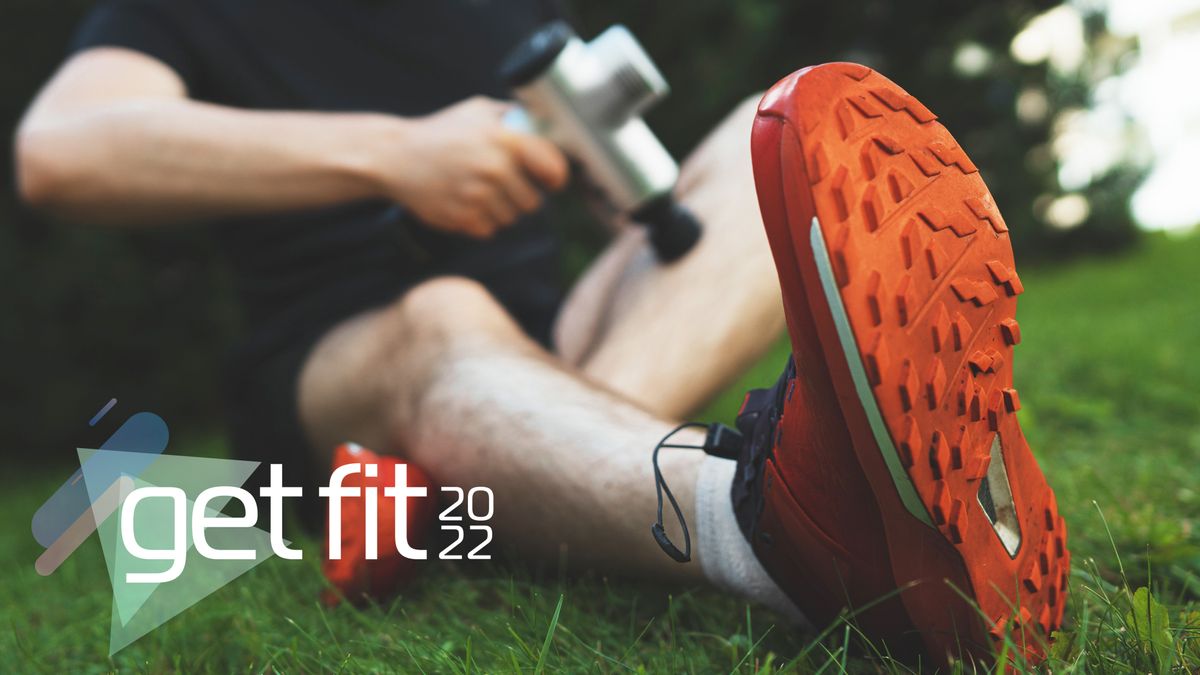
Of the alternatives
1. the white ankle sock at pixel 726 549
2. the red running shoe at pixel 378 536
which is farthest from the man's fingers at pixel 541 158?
the white ankle sock at pixel 726 549

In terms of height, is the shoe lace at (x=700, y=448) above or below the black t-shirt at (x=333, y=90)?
below

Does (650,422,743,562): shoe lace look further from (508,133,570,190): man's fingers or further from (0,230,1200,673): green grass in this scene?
(508,133,570,190): man's fingers

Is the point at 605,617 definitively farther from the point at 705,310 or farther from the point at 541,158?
the point at 541,158

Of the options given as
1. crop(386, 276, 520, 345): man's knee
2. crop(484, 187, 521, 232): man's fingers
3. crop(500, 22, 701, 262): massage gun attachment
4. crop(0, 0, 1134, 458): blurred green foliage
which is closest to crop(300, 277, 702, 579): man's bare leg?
crop(386, 276, 520, 345): man's knee

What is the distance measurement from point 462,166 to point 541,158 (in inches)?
4.8

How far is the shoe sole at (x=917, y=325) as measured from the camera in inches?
25.5

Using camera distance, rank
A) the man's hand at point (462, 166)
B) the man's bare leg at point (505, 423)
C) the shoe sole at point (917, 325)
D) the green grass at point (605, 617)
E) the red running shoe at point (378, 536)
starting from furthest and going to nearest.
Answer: the man's hand at point (462, 166) → the red running shoe at point (378, 536) → the man's bare leg at point (505, 423) → the green grass at point (605, 617) → the shoe sole at point (917, 325)

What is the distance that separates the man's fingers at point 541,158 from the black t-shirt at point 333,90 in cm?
19

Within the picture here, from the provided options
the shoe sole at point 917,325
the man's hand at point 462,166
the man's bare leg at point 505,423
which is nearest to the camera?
the shoe sole at point 917,325

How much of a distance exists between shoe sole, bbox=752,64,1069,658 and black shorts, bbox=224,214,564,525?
758 mm

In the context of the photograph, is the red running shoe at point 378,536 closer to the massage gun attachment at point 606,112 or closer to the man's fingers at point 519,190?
the man's fingers at point 519,190

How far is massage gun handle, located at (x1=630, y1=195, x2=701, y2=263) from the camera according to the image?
138 cm

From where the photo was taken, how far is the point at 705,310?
52.3 inches

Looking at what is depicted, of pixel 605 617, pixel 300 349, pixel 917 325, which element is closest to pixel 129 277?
pixel 300 349
